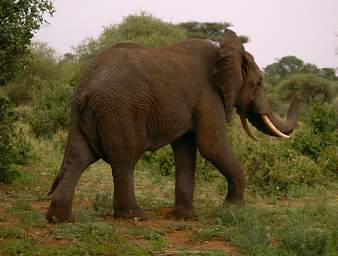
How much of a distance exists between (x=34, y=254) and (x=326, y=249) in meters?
2.54

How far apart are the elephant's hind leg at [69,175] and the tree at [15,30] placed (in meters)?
2.70

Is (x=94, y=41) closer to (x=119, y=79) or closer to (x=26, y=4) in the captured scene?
(x=26, y=4)

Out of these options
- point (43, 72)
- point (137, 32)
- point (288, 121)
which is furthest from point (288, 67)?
point (288, 121)

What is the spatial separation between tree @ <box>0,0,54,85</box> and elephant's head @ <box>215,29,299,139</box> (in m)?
3.10

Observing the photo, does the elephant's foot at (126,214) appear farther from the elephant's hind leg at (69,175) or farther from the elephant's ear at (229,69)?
the elephant's ear at (229,69)

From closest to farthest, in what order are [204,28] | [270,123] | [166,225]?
[166,225] < [270,123] < [204,28]

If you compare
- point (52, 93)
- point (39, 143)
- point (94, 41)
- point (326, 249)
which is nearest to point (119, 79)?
point (326, 249)

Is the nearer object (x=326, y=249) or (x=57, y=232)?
(x=326, y=249)

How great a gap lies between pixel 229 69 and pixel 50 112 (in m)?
8.21

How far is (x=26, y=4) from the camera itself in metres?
8.64

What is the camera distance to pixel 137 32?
27.3m

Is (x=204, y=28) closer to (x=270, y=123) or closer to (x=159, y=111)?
(x=270, y=123)

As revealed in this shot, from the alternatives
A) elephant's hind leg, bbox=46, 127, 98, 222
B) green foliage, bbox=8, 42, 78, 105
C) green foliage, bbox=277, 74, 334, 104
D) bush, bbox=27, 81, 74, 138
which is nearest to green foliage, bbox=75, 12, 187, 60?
green foliage, bbox=8, 42, 78, 105

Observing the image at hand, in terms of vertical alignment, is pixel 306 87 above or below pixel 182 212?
above
